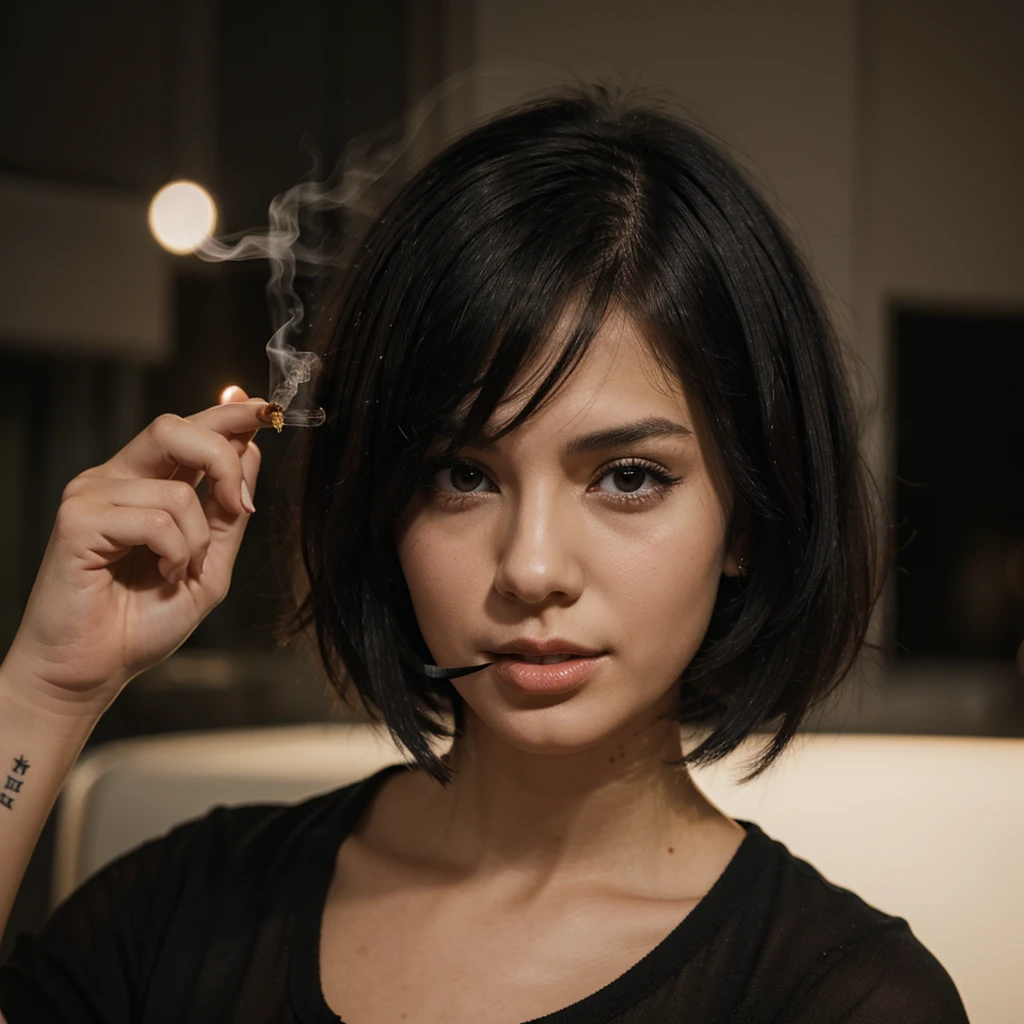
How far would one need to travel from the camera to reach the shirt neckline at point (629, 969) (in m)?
0.93

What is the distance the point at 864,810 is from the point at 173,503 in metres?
0.91

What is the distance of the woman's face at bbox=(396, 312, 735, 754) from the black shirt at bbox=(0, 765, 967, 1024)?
0.67 feet

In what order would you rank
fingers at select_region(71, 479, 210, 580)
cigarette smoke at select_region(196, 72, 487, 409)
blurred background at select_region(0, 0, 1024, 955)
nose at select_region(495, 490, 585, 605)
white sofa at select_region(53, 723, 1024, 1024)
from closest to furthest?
nose at select_region(495, 490, 585, 605) < fingers at select_region(71, 479, 210, 580) < cigarette smoke at select_region(196, 72, 487, 409) < white sofa at select_region(53, 723, 1024, 1024) < blurred background at select_region(0, 0, 1024, 955)

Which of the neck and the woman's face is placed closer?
the woman's face

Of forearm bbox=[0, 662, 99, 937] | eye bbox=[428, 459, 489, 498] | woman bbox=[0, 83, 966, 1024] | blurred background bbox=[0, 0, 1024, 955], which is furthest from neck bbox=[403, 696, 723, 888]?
blurred background bbox=[0, 0, 1024, 955]

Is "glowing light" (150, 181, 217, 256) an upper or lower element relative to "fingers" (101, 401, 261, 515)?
upper

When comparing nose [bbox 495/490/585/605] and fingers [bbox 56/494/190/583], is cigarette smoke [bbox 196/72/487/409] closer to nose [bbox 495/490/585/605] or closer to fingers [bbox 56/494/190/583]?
fingers [bbox 56/494/190/583]

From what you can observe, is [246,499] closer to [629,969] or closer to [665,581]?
[665,581]

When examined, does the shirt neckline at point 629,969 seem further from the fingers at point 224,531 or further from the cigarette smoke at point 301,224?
the cigarette smoke at point 301,224

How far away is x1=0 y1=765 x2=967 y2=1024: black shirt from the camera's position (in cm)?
93

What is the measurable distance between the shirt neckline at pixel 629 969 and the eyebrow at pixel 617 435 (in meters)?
0.39

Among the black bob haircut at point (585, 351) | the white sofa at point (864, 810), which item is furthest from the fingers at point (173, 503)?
the white sofa at point (864, 810)

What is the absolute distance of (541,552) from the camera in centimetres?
86

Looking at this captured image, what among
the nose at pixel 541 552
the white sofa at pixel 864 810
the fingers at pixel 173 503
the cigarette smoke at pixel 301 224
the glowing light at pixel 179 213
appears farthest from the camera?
the glowing light at pixel 179 213
